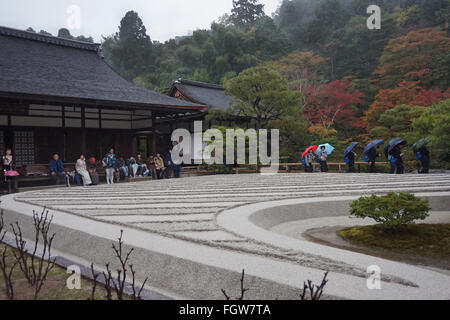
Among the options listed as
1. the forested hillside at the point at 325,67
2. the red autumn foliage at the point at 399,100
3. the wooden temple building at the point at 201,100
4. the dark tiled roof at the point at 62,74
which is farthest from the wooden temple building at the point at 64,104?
the red autumn foliage at the point at 399,100

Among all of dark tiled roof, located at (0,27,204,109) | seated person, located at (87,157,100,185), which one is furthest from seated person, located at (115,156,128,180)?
dark tiled roof, located at (0,27,204,109)

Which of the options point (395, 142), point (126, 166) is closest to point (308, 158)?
point (395, 142)

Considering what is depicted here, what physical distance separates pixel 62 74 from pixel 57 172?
4.46m

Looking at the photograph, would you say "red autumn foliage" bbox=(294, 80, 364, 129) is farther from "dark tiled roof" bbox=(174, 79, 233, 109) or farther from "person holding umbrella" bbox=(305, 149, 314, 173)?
"person holding umbrella" bbox=(305, 149, 314, 173)

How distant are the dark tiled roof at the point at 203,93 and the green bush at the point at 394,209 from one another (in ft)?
56.9

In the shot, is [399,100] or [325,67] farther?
[325,67]

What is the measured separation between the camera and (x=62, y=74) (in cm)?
1356

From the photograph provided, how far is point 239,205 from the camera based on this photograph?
6160 millimetres

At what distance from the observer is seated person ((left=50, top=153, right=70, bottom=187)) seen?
11.1 meters

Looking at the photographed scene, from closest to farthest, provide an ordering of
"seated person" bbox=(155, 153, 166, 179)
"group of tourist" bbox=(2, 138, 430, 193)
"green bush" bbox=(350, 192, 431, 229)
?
1. "green bush" bbox=(350, 192, 431, 229)
2. "group of tourist" bbox=(2, 138, 430, 193)
3. "seated person" bbox=(155, 153, 166, 179)

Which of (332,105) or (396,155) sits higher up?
(332,105)

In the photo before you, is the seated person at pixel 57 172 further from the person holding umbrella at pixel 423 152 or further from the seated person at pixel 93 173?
the person holding umbrella at pixel 423 152

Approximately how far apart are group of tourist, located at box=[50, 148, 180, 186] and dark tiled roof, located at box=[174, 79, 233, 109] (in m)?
9.06

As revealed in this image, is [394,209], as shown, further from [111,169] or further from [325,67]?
[325,67]
